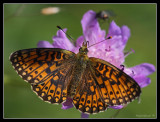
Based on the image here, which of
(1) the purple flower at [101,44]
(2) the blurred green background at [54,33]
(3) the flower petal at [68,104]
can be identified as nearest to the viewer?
(3) the flower petal at [68,104]

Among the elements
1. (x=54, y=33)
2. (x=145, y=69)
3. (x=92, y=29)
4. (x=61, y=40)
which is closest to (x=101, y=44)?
(x=92, y=29)

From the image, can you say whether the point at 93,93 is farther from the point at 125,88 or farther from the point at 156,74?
the point at 156,74

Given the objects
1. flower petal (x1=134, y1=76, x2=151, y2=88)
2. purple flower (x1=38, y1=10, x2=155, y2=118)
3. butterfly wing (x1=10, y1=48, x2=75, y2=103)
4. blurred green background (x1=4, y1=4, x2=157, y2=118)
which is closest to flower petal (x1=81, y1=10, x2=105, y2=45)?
purple flower (x1=38, y1=10, x2=155, y2=118)

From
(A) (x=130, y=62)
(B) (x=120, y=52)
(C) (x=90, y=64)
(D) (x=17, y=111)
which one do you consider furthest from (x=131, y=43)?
(D) (x=17, y=111)

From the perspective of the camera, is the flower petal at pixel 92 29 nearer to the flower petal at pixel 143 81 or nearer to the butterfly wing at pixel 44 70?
the butterfly wing at pixel 44 70

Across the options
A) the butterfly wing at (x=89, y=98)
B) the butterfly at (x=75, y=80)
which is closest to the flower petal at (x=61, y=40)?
the butterfly at (x=75, y=80)

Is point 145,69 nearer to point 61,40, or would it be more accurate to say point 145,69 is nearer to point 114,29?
point 114,29

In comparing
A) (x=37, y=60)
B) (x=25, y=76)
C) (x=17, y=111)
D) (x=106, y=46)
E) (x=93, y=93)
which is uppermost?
(x=106, y=46)
